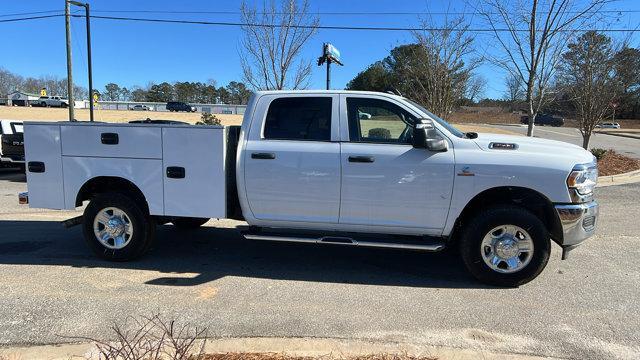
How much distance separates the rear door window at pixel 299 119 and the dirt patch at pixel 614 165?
10.7 metres

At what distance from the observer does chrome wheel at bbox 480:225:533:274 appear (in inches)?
195

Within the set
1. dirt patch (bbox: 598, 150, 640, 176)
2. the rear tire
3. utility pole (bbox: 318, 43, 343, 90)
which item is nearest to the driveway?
dirt patch (bbox: 598, 150, 640, 176)

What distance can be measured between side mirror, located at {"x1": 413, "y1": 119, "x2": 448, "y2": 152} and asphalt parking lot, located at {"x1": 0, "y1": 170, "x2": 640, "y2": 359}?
1.42m

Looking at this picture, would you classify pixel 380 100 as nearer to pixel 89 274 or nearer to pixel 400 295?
pixel 400 295

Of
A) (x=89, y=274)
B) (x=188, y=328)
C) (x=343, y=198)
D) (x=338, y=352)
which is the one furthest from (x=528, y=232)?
(x=89, y=274)

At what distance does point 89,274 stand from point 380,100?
3.63 metres

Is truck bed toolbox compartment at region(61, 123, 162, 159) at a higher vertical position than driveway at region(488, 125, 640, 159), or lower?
higher

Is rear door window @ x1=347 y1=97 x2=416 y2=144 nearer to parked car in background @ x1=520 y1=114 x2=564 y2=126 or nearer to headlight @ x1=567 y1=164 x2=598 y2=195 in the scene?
headlight @ x1=567 y1=164 x2=598 y2=195

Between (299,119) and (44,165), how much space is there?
9.78ft

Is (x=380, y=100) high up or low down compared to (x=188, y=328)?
up

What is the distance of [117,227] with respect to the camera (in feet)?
18.7

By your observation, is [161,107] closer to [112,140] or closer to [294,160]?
[112,140]

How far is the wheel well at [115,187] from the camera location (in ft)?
18.8

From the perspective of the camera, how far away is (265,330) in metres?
3.98
